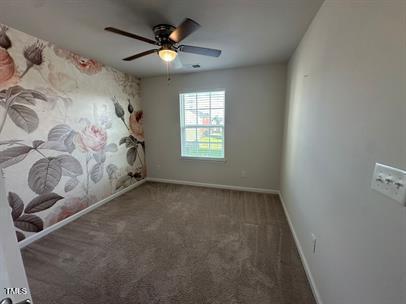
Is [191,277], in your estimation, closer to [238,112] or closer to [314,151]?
[314,151]

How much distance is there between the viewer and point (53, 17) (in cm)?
169

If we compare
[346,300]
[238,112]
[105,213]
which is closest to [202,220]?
[105,213]

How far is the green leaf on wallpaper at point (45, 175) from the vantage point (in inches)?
83.0

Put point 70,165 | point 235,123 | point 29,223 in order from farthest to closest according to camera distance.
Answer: point 235,123
point 70,165
point 29,223

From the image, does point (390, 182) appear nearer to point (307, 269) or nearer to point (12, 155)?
point (307, 269)

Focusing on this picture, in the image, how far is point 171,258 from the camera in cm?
185

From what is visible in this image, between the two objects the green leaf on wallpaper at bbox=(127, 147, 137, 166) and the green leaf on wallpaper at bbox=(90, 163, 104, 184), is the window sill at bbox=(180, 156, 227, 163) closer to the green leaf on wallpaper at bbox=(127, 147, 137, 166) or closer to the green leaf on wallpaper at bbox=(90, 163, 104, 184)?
the green leaf on wallpaper at bbox=(127, 147, 137, 166)

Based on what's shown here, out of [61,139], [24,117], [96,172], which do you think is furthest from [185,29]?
[96,172]

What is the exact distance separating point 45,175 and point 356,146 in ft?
10.2

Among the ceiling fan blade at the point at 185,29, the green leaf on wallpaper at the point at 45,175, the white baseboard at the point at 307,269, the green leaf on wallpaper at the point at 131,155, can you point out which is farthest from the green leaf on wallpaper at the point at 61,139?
the white baseboard at the point at 307,269

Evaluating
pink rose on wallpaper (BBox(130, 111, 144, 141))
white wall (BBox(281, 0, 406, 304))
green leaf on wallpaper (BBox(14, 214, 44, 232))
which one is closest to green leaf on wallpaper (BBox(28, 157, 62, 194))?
green leaf on wallpaper (BBox(14, 214, 44, 232))

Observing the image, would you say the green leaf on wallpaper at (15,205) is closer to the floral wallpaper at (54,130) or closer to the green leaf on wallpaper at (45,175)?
the floral wallpaper at (54,130)

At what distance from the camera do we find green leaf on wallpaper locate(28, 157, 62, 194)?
211cm

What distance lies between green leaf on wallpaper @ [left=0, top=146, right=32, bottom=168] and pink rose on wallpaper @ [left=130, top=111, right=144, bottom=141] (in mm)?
1870
